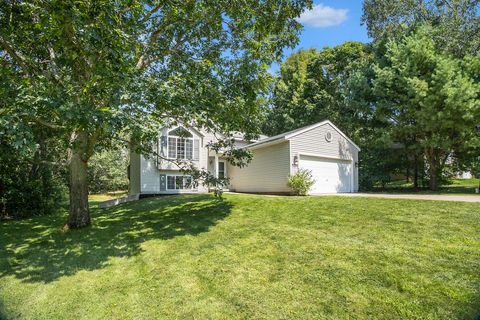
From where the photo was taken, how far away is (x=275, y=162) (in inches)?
603

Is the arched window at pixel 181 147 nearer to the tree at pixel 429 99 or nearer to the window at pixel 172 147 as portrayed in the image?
the window at pixel 172 147

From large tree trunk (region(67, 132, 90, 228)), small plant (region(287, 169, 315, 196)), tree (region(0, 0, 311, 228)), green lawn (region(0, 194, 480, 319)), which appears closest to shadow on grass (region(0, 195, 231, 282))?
green lawn (region(0, 194, 480, 319))

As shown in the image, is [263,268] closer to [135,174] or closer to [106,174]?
[135,174]

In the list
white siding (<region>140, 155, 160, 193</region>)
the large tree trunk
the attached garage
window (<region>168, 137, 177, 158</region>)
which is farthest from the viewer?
window (<region>168, 137, 177, 158</region>)

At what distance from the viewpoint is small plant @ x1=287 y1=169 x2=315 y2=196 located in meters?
13.4

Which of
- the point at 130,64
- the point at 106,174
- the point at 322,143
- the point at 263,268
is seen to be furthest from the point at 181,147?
the point at 106,174

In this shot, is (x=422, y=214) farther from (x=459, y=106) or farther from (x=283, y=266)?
(x=459, y=106)

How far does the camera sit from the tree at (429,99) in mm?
13844

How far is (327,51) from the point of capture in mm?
26312

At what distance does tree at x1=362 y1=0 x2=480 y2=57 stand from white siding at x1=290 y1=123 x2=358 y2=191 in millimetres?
8147

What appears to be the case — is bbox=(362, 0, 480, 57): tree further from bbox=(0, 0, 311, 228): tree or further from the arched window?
the arched window

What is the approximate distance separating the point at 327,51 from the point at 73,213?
81.3 feet

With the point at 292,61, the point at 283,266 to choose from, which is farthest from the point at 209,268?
the point at 292,61

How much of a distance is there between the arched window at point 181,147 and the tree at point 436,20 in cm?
1492
